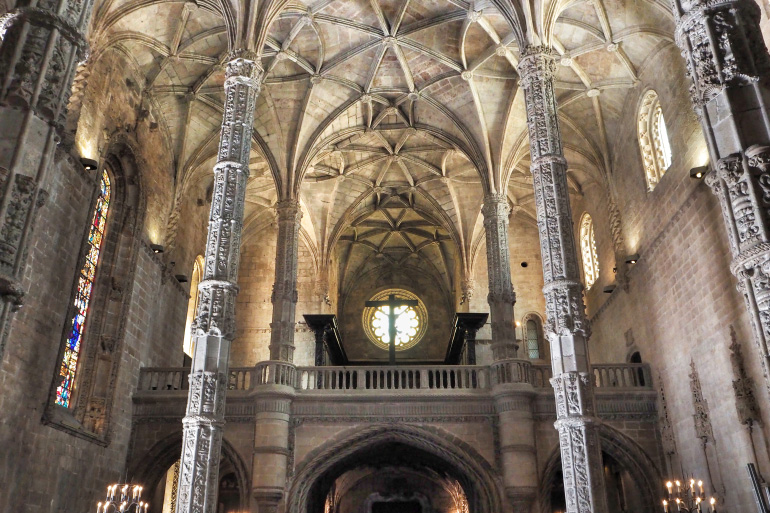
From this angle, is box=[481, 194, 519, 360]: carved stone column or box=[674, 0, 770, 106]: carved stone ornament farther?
box=[481, 194, 519, 360]: carved stone column

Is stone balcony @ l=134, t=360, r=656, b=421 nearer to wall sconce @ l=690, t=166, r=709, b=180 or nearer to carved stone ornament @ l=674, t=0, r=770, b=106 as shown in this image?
wall sconce @ l=690, t=166, r=709, b=180

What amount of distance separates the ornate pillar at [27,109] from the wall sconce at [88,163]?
26.9 feet

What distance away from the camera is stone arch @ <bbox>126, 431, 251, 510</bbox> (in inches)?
664

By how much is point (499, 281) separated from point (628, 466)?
20.0 ft

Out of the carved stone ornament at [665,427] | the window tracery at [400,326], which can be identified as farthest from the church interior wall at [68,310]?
the carved stone ornament at [665,427]

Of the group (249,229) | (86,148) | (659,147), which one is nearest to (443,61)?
(659,147)

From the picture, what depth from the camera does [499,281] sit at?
757 inches

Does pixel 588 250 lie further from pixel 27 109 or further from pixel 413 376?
pixel 27 109

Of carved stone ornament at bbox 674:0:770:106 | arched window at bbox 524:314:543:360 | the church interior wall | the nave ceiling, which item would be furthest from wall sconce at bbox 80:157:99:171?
arched window at bbox 524:314:543:360

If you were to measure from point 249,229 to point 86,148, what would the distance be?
12265 mm

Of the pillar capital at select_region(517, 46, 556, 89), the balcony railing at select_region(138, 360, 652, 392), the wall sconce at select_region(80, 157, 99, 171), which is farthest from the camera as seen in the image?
the balcony railing at select_region(138, 360, 652, 392)

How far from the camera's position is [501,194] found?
66.0ft

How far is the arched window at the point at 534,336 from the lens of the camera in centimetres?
2569

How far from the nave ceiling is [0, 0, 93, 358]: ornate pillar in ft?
24.9
